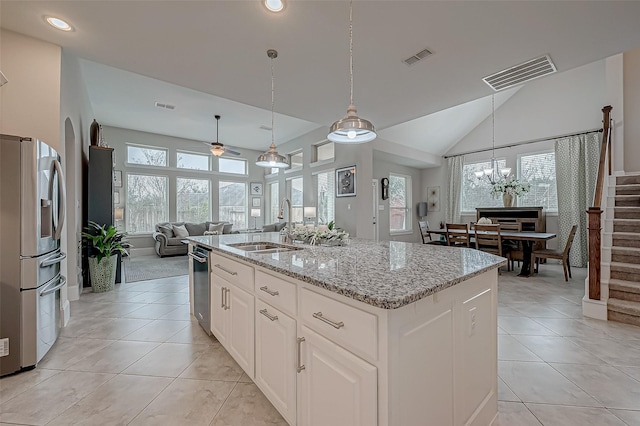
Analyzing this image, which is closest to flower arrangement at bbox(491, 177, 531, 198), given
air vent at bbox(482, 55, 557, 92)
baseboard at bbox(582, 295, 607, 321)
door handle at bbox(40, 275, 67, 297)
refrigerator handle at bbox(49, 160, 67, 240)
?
air vent at bbox(482, 55, 557, 92)

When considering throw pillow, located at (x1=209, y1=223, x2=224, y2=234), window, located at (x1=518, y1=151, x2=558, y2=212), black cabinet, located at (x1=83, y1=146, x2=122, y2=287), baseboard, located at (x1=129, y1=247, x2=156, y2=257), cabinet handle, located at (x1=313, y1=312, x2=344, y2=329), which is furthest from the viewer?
throw pillow, located at (x1=209, y1=223, x2=224, y2=234)

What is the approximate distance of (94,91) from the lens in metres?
4.89

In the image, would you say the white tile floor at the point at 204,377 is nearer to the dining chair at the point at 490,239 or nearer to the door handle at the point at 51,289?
the door handle at the point at 51,289

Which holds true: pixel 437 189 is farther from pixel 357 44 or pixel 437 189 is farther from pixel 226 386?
A: pixel 226 386

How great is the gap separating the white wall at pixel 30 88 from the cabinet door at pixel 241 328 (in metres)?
2.46

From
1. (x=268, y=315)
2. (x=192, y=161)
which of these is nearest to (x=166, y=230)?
(x=192, y=161)

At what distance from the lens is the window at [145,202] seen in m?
7.40

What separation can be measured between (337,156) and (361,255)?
495 cm

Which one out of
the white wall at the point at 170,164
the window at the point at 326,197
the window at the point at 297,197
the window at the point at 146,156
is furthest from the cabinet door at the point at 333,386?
the window at the point at 146,156

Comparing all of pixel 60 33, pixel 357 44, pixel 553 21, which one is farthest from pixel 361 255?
pixel 60 33

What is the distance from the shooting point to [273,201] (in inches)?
377

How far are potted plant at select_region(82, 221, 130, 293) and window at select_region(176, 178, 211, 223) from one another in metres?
4.09

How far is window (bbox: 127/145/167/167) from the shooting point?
7382 mm

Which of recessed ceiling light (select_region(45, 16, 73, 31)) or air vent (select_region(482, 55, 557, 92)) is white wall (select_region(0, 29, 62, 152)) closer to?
recessed ceiling light (select_region(45, 16, 73, 31))
